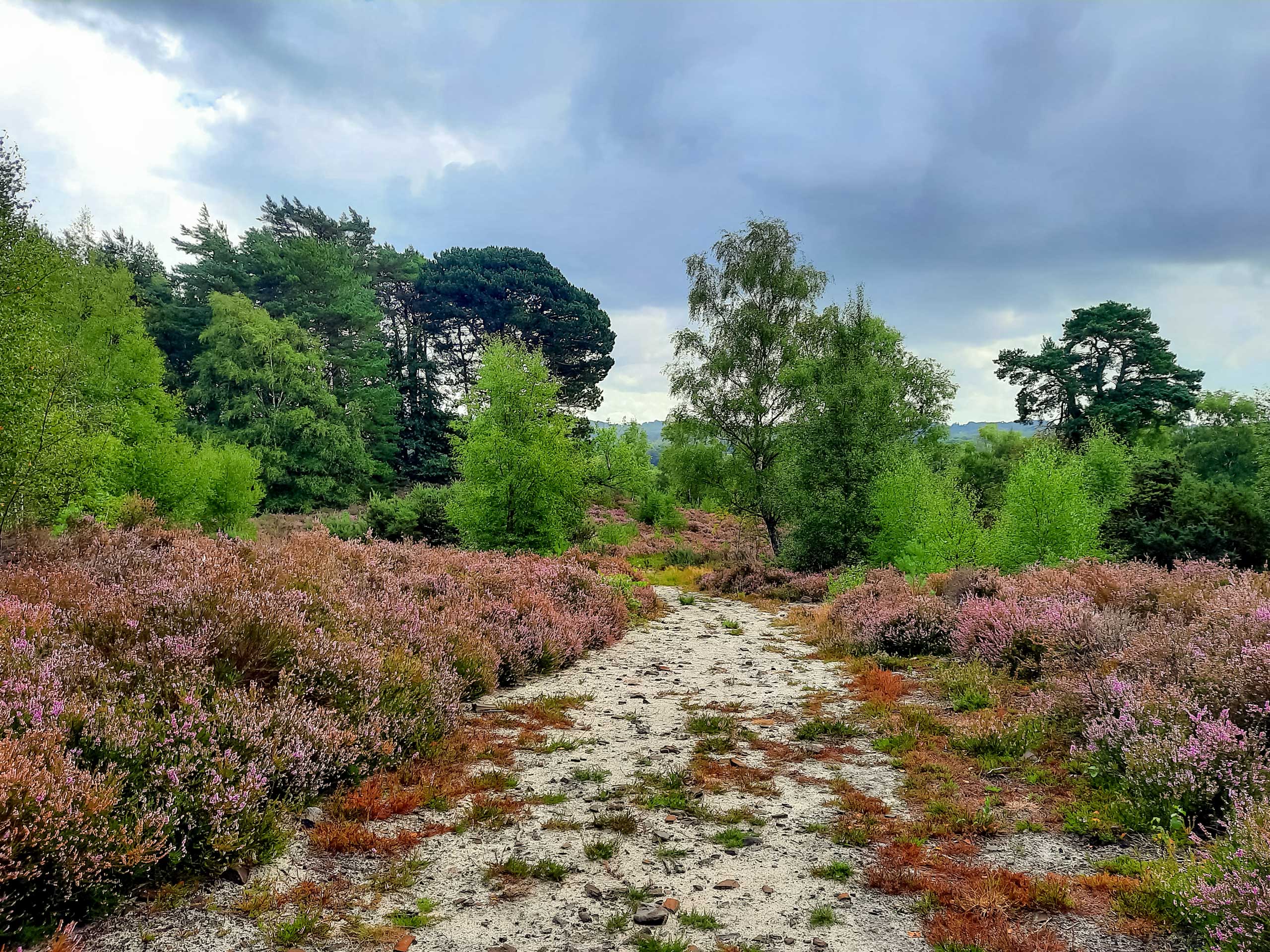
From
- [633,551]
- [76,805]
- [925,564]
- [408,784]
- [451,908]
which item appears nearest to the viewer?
[76,805]

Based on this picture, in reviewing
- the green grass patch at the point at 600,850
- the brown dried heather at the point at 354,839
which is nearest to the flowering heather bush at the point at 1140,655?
the green grass patch at the point at 600,850

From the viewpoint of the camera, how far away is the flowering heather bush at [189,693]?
3.10m

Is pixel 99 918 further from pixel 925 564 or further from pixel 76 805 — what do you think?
pixel 925 564

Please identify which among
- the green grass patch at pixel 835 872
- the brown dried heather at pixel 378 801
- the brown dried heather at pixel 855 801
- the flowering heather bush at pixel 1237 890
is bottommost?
the brown dried heather at pixel 855 801

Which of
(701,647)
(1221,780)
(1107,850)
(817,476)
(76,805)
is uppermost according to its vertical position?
(817,476)

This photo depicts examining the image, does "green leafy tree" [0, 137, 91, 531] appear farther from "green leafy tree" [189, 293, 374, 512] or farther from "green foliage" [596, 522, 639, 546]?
"green leafy tree" [189, 293, 374, 512]

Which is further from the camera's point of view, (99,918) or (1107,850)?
(1107,850)

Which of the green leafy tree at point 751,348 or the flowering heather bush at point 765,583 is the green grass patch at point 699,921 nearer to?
the flowering heather bush at point 765,583

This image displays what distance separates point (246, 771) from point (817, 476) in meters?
19.2

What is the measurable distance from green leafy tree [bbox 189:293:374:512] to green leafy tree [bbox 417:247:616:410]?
11.7 meters

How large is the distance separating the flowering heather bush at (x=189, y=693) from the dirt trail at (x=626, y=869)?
1.46 feet

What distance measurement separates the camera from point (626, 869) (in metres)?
4.02

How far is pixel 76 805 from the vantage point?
A: 311cm

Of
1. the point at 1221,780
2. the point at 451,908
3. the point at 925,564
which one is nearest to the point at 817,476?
the point at 925,564
